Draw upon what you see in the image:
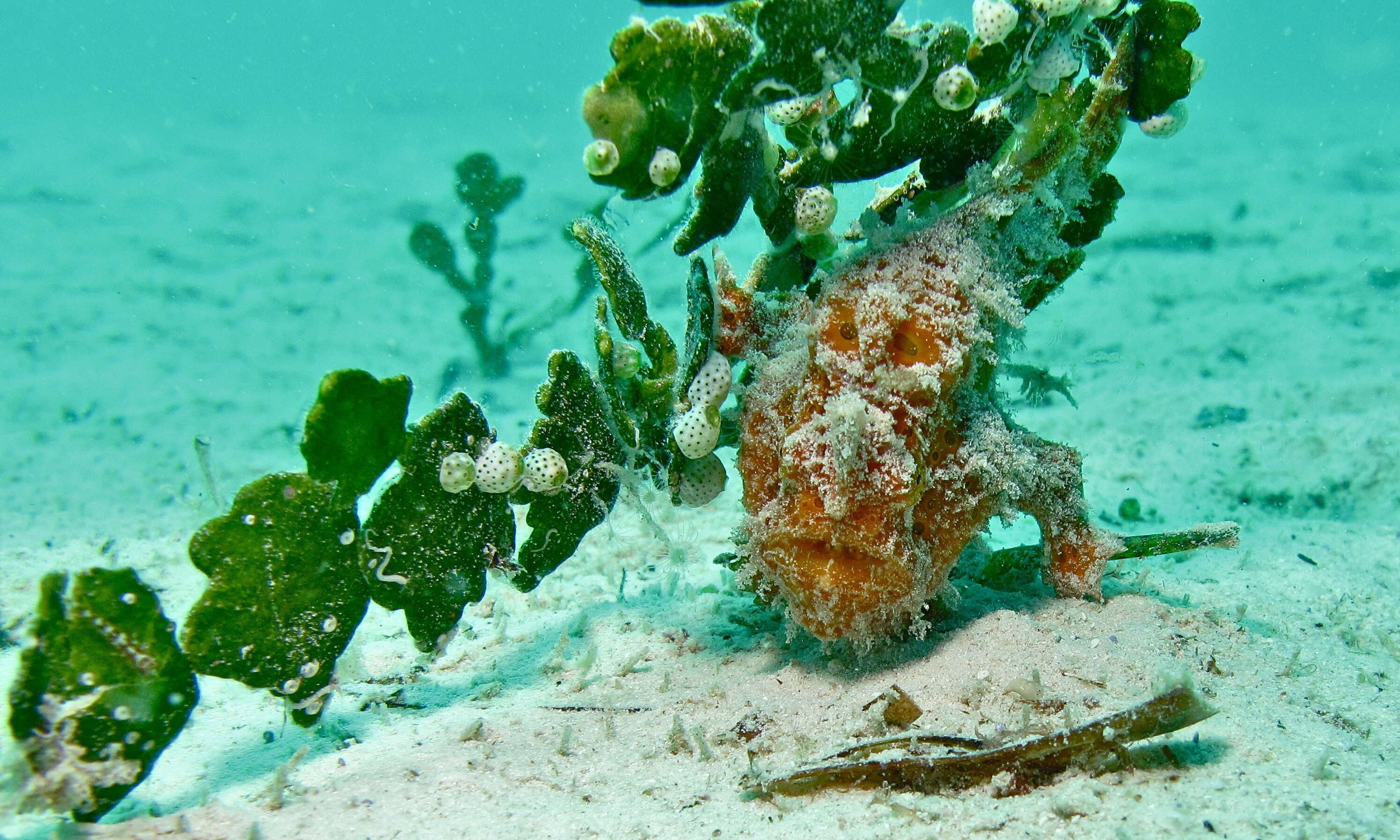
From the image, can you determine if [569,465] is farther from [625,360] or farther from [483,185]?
[483,185]

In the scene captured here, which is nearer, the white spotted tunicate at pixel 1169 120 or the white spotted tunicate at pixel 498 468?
the white spotted tunicate at pixel 498 468

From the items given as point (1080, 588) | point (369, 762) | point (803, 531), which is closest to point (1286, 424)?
point (1080, 588)

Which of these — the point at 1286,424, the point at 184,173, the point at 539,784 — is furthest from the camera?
the point at 184,173

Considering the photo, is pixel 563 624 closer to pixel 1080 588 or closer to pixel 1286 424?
pixel 1080 588

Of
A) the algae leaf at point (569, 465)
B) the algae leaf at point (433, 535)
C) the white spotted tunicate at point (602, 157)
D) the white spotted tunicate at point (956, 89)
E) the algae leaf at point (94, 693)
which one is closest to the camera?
the algae leaf at point (94, 693)

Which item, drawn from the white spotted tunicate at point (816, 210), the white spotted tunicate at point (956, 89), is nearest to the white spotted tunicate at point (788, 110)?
the white spotted tunicate at point (816, 210)

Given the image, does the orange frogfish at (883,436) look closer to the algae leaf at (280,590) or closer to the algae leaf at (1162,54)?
the algae leaf at (1162,54)

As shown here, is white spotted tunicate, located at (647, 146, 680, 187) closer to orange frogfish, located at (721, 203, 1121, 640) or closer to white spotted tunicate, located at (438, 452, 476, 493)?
orange frogfish, located at (721, 203, 1121, 640)
